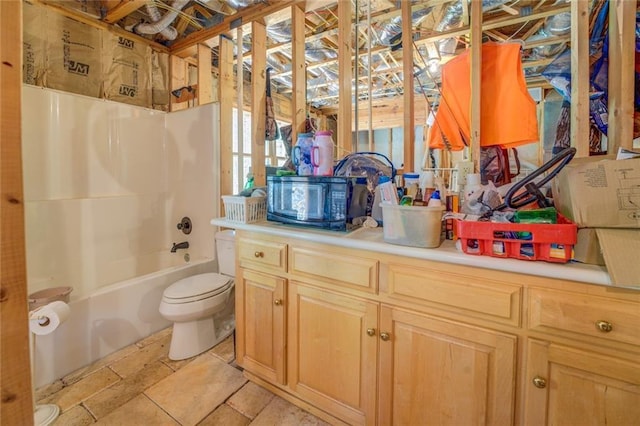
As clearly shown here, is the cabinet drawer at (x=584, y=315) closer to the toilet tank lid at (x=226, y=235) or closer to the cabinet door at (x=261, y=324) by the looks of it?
the cabinet door at (x=261, y=324)

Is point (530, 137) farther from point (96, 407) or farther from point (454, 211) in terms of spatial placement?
point (96, 407)

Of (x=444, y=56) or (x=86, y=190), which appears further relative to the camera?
(x=444, y=56)

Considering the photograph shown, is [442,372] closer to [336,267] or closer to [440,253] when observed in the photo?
[440,253]

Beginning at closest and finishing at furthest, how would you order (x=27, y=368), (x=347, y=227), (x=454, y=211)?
(x=27, y=368), (x=454, y=211), (x=347, y=227)

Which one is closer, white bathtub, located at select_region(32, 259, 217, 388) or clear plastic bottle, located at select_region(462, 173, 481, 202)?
clear plastic bottle, located at select_region(462, 173, 481, 202)

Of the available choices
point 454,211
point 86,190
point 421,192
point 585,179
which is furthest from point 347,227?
point 86,190

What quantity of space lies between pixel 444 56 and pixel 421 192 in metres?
2.78

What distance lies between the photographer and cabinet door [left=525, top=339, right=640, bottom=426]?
0.80m

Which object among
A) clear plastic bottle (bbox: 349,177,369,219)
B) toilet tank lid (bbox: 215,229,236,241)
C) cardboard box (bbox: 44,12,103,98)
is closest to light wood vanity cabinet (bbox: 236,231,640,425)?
clear plastic bottle (bbox: 349,177,369,219)

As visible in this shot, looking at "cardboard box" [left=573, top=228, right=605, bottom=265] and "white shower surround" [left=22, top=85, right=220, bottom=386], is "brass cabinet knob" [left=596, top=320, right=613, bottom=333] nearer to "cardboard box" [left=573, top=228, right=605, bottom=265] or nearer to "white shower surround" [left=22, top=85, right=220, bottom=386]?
"cardboard box" [left=573, top=228, right=605, bottom=265]

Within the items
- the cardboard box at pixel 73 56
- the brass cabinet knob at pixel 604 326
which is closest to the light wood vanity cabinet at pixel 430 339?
the brass cabinet knob at pixel 604 326

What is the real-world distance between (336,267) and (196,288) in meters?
1.11

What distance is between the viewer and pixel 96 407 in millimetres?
1475

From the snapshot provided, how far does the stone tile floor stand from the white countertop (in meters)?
0.92
